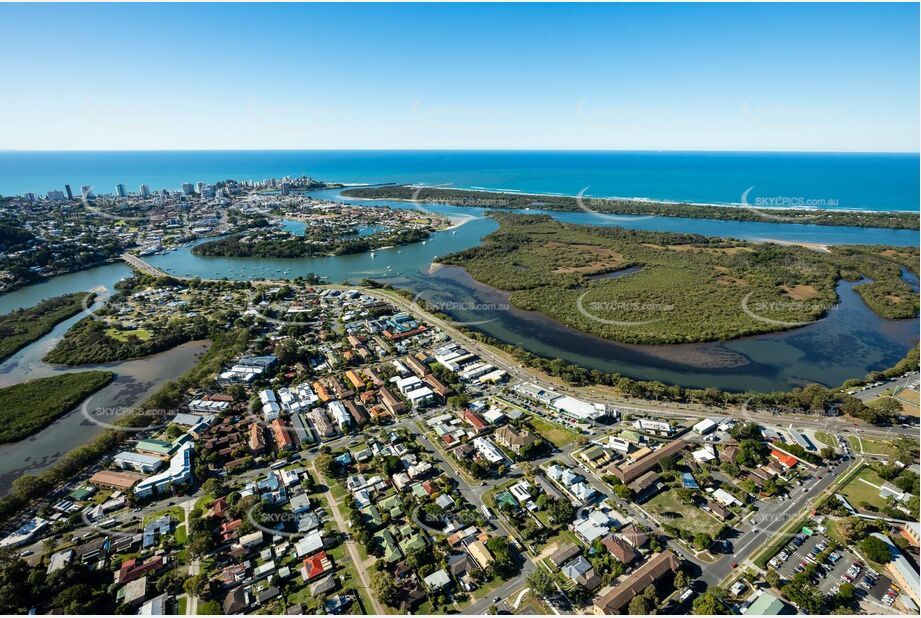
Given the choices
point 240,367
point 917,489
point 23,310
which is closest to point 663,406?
point 917,489

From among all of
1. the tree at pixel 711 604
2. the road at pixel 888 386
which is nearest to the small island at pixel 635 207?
the road at pixel 888 386

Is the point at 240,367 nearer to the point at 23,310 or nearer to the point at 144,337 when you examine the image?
the point at 144,337

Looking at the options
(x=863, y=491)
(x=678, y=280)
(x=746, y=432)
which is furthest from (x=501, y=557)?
(x=678, y=280)

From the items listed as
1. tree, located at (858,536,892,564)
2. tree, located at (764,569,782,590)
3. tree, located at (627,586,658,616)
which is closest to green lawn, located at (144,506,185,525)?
tree, located at (627,586,658,616)

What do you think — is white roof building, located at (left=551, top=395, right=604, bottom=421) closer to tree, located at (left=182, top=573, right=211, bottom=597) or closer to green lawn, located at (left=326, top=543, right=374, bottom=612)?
green lawn, located at (left=326, top=543, right=374, bottom=612)

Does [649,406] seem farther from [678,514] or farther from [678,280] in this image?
[678,280]

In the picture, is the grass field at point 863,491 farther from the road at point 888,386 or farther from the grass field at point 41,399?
the grass field at point 41,399
